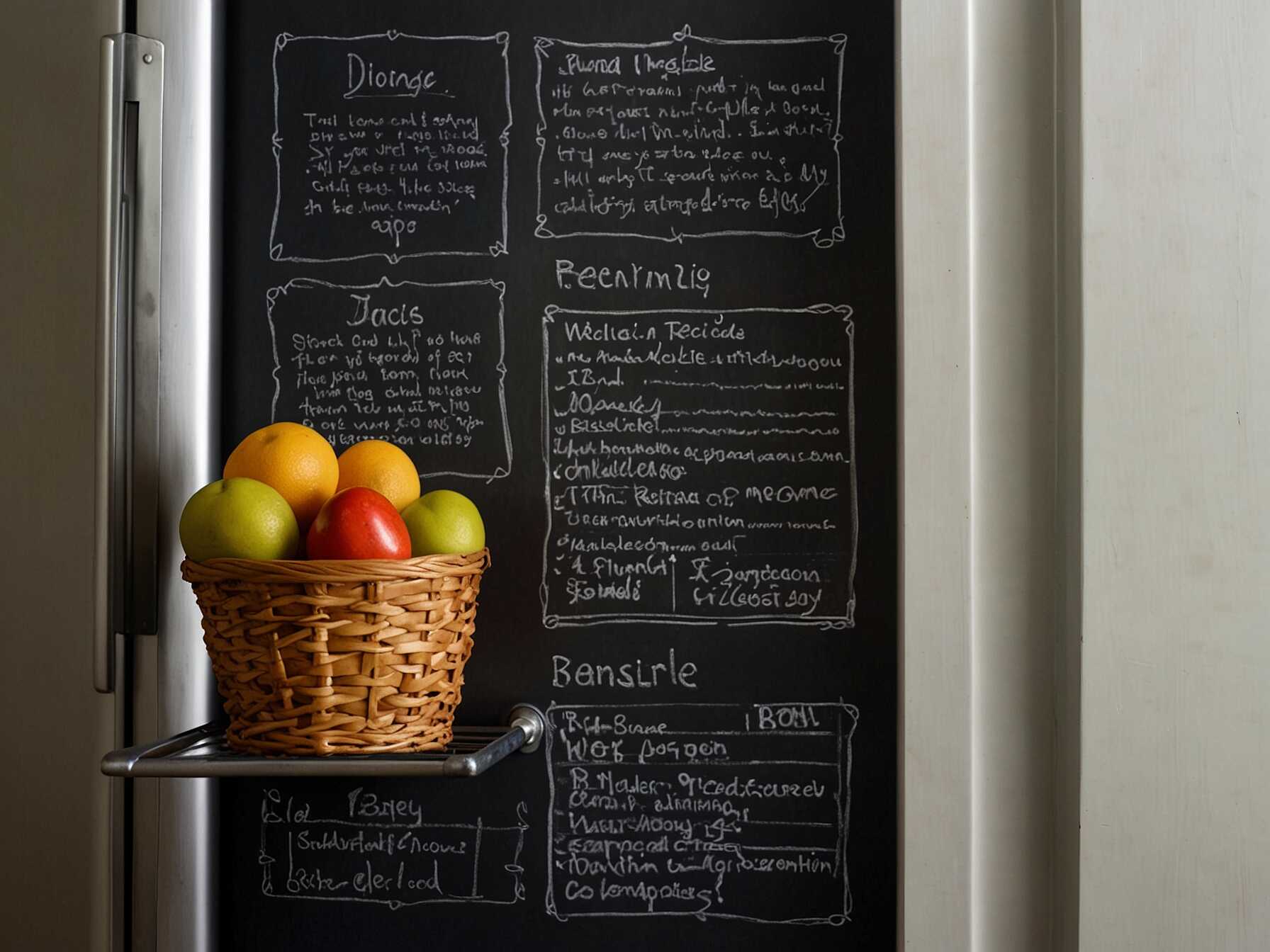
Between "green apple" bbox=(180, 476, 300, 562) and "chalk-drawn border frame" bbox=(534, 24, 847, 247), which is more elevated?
"chalk-drawn border frame" bbox=(534, 24, 847, 247)

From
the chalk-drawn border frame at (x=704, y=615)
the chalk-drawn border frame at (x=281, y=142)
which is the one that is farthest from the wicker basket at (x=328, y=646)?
the chalk-drawn border frame at (x=281, y=142)

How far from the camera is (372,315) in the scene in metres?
1.19

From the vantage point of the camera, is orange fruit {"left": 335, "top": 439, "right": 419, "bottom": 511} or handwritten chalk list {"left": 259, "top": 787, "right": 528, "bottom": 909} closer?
orange fruit {"left": 335, "top": 439, "right": 419, "bottom": 511}

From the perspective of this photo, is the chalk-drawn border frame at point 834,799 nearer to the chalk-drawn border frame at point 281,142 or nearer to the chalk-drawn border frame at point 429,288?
the chalk-drawn border frame at point 429,288

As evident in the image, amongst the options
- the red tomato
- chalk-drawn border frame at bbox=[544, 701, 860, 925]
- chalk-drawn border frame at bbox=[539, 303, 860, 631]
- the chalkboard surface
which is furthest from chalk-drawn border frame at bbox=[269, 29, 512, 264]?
chalk-drawn border frame at bbox=[544, 701, 860, 925]

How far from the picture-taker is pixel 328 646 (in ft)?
3.00

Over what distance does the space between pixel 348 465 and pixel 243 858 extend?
1.75ft

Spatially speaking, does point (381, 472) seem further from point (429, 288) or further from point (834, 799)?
point (834, 799)

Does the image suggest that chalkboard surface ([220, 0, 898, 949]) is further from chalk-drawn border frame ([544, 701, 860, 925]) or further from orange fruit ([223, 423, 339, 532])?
orange fruit ([223, 423, 339, 532])

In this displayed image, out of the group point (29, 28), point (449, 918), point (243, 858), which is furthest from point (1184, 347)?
point (29, 28)

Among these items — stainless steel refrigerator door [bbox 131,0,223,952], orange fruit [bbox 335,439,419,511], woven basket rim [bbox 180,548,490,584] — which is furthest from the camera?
stainless steel refrigerator door [bbox 131,0,223,952]

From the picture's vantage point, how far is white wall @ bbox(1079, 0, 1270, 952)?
3.32ft

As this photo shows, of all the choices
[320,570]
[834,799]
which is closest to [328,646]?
[320,570]

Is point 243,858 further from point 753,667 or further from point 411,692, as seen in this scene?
point 753,667
